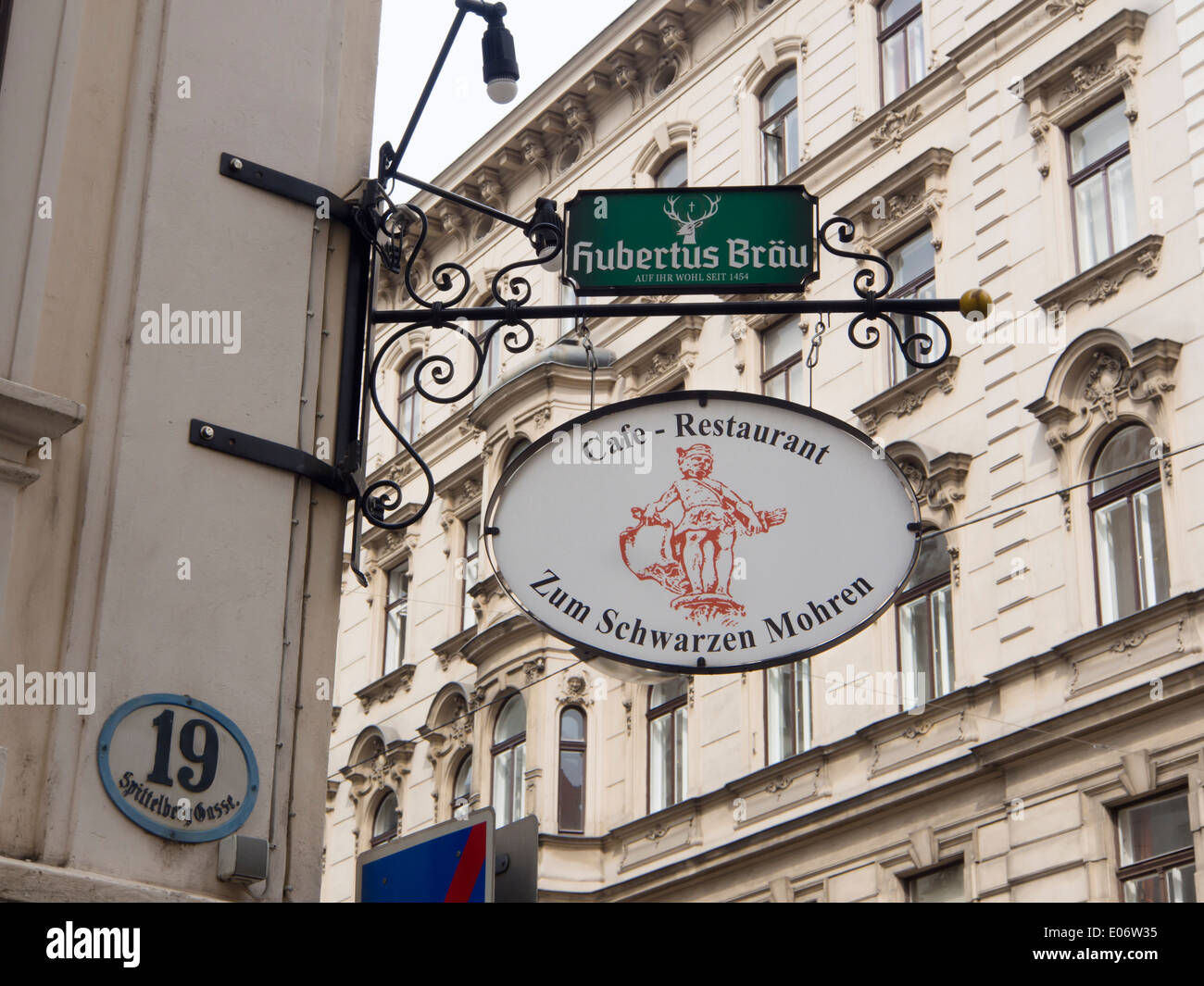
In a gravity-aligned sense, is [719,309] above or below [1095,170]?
below

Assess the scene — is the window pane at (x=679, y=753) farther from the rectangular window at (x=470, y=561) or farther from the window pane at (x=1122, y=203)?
the window pane at (x=1122, y=203)

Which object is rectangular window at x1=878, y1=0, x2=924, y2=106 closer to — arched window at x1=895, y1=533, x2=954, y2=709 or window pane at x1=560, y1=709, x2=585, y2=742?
arched window at x1=895, y1=533, x2=954, y2=709

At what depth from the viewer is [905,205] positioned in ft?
71.3

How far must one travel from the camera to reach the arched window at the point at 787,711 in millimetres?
20812

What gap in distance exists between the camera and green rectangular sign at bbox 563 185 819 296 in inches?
262

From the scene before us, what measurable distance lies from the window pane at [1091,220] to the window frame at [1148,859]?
5244mm

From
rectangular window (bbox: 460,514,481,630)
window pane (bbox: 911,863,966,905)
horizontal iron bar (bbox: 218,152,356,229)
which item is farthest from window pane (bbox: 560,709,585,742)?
horizontal iron bar (bbox: 218,152,356,229)

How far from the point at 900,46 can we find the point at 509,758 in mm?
10023

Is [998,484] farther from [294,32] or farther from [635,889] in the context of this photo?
[294,32]

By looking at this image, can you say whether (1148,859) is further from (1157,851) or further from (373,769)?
(373,769)

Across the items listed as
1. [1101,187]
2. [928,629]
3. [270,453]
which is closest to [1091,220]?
[1101,187]

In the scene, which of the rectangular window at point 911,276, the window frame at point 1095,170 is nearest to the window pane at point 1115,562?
the window frame at point 1095,170

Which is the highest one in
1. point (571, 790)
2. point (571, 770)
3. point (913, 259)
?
point (913, 259)

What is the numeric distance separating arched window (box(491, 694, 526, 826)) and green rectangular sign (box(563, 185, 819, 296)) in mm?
17842
